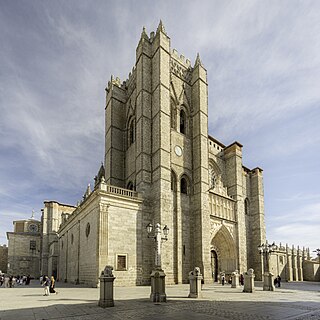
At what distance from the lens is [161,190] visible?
22.3 metres

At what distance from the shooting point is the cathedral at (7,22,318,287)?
2039 centimetres

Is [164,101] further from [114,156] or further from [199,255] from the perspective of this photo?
[199,255]

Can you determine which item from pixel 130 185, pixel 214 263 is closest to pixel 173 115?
pixel 130 185

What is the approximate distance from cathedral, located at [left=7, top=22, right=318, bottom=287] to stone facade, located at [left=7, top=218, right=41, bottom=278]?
18.2 meters

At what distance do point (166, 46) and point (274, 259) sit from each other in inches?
1131

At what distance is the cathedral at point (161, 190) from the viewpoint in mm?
20391

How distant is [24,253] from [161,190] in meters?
34.7

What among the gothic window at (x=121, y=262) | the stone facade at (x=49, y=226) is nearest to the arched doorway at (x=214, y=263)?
the gothic window at (x=121, y=262)

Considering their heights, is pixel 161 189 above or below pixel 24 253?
above

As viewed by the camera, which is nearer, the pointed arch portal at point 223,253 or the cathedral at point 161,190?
the cathedral at point 161,190

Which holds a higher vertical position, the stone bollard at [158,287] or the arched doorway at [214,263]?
the stone bollard at [158,287]

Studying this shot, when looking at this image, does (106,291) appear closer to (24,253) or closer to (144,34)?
(144,34)

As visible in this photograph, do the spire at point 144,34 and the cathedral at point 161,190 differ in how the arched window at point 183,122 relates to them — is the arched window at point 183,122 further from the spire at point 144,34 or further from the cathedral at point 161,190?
the spire at point 144,34

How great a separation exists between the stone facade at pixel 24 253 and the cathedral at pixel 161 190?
18.2 metres
